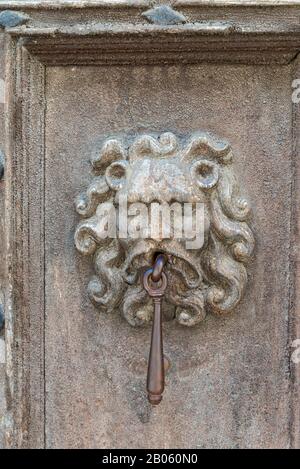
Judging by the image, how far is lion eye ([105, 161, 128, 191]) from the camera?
866 millimetres

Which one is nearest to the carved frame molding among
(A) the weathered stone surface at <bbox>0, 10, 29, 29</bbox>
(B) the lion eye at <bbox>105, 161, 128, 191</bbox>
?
(A) the weathered stone surface at <bbox>0, 10, 29, 29</bbox>

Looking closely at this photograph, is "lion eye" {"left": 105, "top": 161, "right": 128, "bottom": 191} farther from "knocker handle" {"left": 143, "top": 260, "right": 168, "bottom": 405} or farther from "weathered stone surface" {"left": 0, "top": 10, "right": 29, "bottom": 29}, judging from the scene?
"weathered stone surface" {"left": 0, "top": 10, "right": 29, "bottom": 29}

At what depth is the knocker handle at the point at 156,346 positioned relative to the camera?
83cm

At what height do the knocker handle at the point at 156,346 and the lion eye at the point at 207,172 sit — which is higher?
the lion eye at the point at 207,172

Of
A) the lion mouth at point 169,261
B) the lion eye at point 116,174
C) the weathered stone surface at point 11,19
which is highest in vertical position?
the weathered stone surface at point 11,19

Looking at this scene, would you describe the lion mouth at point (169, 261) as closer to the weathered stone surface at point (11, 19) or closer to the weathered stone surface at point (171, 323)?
the weathered stone surface at point (171, 323)

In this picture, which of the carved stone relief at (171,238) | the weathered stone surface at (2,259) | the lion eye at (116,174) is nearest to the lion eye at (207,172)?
the carved stone relief at (171,238)

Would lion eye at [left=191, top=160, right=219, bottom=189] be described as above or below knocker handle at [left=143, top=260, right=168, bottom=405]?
above

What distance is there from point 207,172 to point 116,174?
137 millimetres

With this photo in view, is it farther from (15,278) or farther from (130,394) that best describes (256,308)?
(15,278)

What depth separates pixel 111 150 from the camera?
874 mm

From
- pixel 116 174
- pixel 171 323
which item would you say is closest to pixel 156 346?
pixel 171 323

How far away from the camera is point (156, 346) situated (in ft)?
2.73
